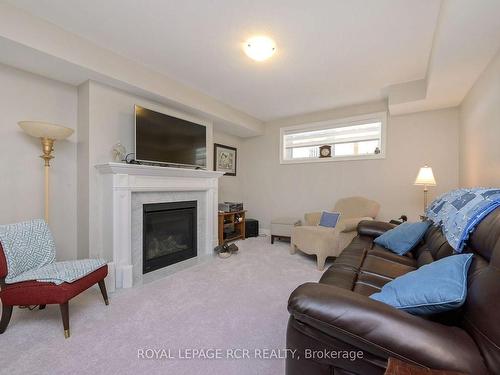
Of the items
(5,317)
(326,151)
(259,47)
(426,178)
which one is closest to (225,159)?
(326,151)

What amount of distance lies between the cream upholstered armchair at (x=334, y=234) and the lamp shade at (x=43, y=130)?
116 inches

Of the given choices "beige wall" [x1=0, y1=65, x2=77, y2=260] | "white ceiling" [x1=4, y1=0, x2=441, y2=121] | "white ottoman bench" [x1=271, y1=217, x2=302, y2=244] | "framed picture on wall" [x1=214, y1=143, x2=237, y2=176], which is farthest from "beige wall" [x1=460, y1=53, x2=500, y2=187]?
"beige wall" [x1=0, y1=65, x2=77, y2=260]

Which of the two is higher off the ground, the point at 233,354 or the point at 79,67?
the point at 79,67

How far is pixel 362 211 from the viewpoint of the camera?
3521 millimetres

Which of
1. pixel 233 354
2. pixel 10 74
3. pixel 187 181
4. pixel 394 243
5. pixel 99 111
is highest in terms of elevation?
pixel 10 74

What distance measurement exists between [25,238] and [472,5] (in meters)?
3.47

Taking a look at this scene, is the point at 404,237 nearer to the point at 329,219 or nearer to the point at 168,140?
the point at 329,219

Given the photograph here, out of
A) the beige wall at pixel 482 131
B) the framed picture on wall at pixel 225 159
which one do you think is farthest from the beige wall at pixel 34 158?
the beige wall at pixel 482 131

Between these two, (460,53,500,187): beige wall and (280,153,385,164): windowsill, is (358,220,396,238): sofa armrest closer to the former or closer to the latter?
(460,53,500,187): beige wall


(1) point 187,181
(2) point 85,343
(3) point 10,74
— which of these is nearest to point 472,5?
(1) point 187,181

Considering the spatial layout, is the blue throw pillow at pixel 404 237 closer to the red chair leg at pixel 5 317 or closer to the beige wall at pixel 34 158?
the red chair leg at pixel 5 317

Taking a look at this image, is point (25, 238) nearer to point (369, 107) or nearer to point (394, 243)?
point (394, 243)

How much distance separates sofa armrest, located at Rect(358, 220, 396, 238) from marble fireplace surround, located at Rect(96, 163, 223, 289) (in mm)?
2191

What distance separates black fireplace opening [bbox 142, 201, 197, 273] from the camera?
9.27 feet
